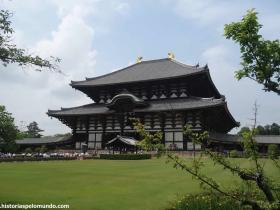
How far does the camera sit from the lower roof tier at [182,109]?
1977 inches

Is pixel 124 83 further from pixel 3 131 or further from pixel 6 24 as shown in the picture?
pixel 6 24

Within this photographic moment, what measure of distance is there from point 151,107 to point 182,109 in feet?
21.7

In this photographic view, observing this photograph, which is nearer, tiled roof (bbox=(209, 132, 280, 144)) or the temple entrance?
the temple entrance

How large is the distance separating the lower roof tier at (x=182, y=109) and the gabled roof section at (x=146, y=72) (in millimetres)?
3882

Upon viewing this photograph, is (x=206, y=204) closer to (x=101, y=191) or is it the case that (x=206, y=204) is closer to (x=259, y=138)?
(x=101, y=191)

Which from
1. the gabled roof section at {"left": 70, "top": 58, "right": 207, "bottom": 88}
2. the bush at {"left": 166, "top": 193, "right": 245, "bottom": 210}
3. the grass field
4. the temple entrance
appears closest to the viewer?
the bush at {"left": 166, "top": 193, "right": 245, "bottom": 210}

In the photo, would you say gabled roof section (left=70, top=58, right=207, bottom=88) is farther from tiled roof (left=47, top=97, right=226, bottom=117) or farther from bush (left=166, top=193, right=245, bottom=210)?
bush (left=166, top=193, right=245, bottom=210)

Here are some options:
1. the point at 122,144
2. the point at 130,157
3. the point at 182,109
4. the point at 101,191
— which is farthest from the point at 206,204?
the point at 182,109

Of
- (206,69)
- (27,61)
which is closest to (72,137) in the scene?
(206,69)

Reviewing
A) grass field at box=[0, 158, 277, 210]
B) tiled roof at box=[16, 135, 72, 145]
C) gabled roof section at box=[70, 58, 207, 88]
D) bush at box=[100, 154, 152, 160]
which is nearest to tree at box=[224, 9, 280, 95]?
grass field at box=[0, 158, 277, 210]

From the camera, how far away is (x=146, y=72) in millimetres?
64062

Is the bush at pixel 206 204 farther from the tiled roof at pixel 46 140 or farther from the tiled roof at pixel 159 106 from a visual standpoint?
the tiled roof at pixel 46 140

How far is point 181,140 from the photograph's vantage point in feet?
173

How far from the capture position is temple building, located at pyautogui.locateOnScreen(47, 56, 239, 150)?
5241 centimetres
